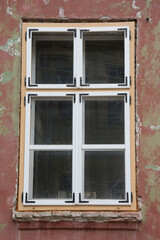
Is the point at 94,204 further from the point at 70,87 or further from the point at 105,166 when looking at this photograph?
the point at 70,87

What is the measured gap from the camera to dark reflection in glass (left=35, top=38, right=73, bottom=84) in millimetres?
4172

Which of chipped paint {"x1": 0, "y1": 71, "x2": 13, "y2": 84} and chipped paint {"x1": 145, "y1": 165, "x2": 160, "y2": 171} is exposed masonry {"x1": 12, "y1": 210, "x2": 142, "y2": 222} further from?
chipped paint {"x1": 0, "y1": 71, "x2": 13, "y2": 84}

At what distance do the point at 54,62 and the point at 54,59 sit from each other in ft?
0.10

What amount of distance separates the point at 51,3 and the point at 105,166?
5.45 ft

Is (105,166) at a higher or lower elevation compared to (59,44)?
lower

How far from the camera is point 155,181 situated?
387cm

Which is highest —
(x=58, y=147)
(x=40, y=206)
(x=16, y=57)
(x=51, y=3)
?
(x=51, y=3)

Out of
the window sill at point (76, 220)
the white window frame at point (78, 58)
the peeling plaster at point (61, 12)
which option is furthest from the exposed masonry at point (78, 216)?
the peeling plaster at point (61, 12)

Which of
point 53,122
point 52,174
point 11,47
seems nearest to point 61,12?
point 11,47

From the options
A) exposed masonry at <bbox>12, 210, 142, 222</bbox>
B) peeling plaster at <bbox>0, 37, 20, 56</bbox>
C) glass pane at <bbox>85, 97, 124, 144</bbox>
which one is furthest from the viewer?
peeling plaster at <bbox>0, 37, 20, 56</bbox>

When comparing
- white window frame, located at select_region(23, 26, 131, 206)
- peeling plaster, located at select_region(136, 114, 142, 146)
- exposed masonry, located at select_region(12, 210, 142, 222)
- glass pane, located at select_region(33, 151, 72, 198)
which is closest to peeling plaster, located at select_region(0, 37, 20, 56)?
white window frame, located at select_region(23, 26, 131, 206)

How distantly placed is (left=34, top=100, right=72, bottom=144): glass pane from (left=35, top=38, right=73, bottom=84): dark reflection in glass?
23cm

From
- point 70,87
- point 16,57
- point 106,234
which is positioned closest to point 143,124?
point 70,87

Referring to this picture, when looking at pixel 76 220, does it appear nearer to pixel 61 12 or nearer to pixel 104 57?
pixel 104 57
